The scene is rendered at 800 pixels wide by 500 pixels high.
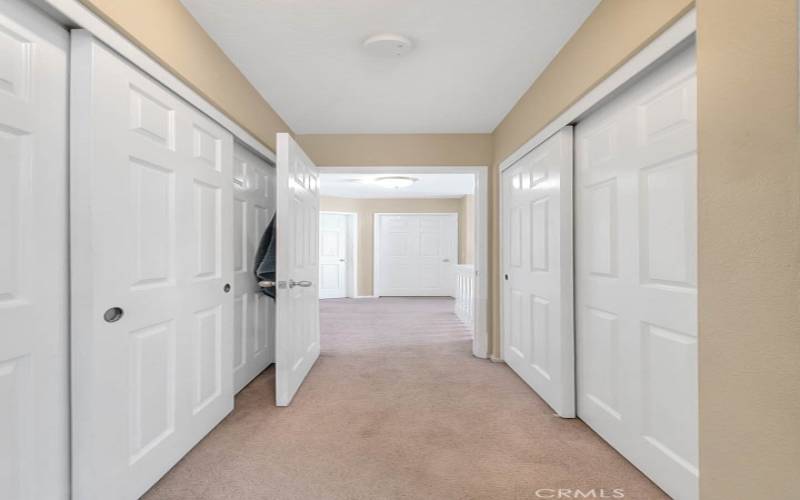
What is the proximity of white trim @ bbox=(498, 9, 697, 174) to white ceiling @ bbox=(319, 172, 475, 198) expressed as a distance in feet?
11.6

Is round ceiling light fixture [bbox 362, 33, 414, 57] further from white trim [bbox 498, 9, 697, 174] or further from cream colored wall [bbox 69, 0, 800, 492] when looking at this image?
cream colored wall [bbox 69, 0, 800, 492]

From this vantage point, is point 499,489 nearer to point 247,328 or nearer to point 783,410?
point 783,410

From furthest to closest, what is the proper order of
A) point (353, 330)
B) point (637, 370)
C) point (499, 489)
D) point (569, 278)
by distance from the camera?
point (353, 330) < point (569, 278) < point (637, 370) < point (499, 489)

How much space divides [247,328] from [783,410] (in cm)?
276

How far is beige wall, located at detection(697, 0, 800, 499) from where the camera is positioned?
868 mm

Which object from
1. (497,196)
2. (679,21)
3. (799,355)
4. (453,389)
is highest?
(679,21)

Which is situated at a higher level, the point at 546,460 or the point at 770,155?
the point at 770,155

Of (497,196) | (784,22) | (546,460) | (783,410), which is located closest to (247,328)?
(546,460)

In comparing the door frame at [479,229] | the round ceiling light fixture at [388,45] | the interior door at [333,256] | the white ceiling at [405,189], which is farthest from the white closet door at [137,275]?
the interior door at [333,256]

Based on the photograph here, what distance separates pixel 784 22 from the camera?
2.86 ft

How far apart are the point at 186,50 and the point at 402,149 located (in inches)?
82.5

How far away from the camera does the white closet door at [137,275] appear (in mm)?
1298

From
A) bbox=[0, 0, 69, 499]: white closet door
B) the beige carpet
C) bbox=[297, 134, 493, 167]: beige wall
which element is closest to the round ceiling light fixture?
bbox=[0, 0, 69, 499]: white closet door

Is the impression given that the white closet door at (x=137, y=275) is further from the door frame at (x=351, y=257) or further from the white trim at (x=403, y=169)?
the door frame at (x=351, y=257)
